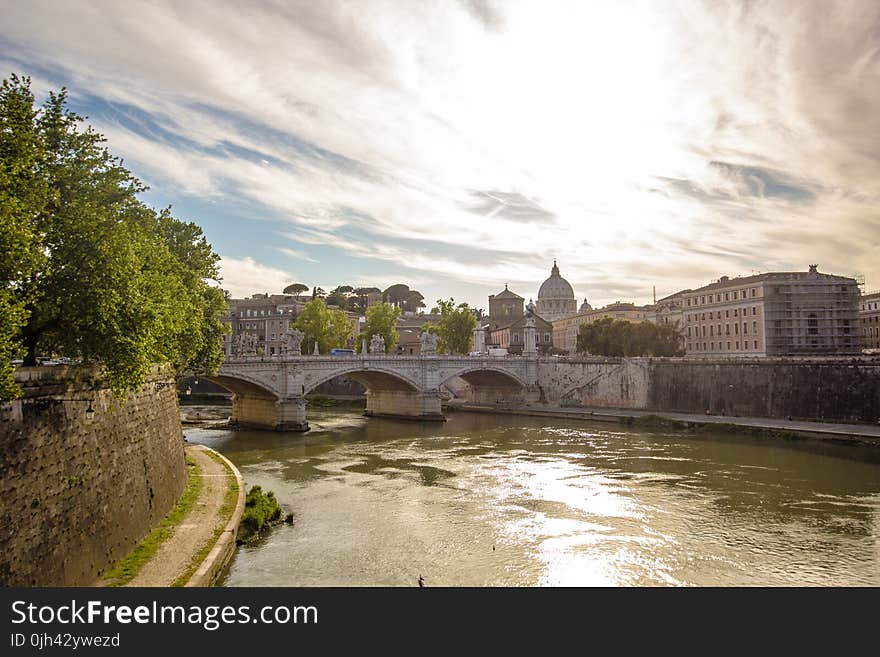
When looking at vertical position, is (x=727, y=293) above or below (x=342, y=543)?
above

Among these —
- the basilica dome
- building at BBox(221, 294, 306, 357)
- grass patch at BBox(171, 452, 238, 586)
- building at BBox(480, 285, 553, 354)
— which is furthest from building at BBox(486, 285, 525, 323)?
grass patch at BBox(171, 452, 238, 586)

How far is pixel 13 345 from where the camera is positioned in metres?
9.38

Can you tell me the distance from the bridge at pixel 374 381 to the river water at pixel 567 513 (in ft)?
15.2

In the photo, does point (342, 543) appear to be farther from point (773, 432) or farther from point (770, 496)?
point (773, 432)

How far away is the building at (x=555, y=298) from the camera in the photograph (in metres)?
143

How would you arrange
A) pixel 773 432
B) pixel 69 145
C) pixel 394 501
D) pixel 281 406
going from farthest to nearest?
1. pixel 281 406
2. pixel 773 432
3. pixel 394 501
4. pixel 69 145

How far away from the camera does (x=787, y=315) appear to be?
178 ft

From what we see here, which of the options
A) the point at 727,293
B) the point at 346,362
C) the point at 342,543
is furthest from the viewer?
the point at 727,293

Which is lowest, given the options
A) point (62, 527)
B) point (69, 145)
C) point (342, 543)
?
point (342, 543)

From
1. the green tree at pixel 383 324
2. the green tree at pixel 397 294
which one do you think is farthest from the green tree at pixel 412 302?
the green tree at pixel 383 324

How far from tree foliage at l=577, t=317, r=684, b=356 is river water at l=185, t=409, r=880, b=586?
2282cm
